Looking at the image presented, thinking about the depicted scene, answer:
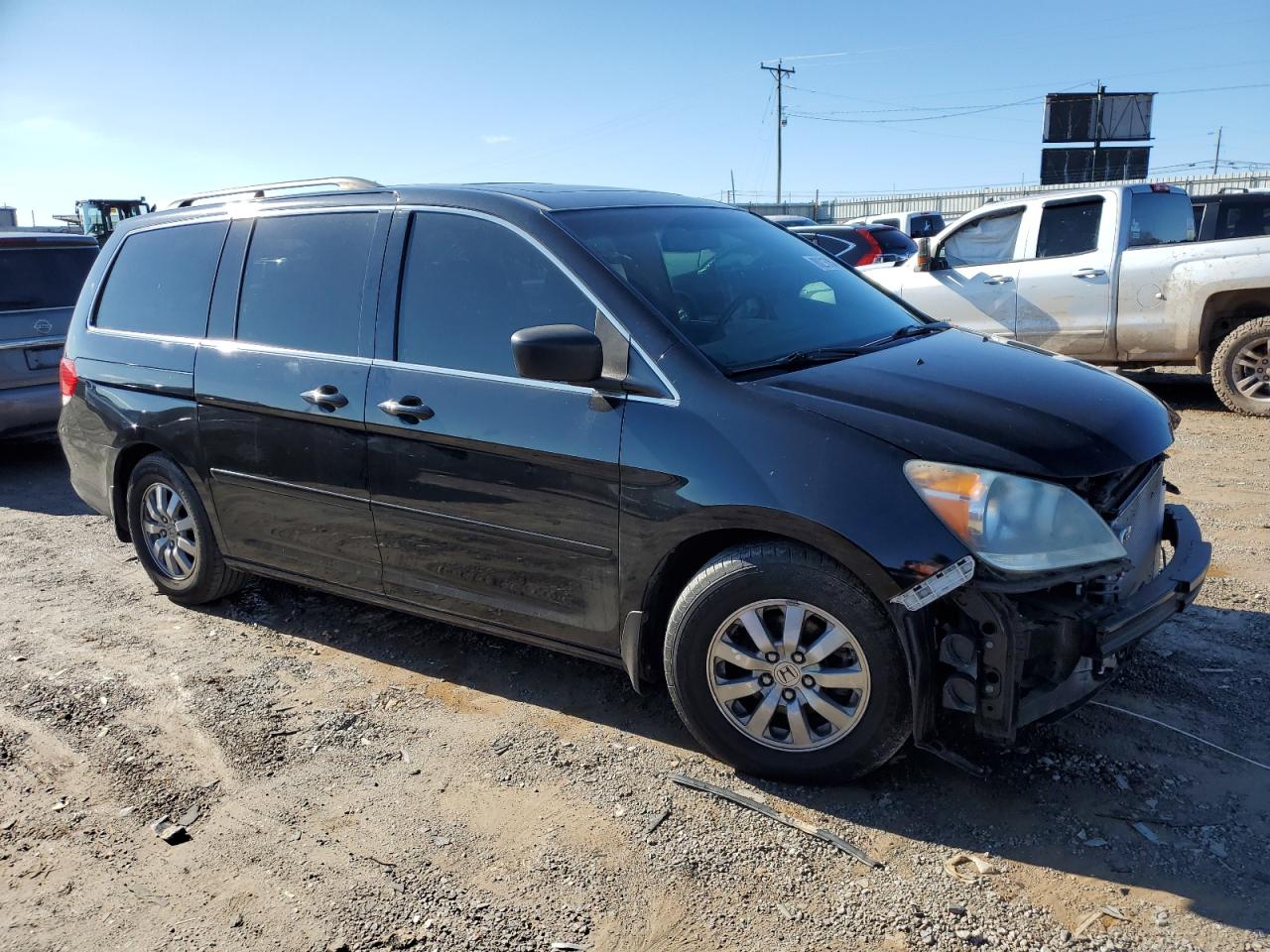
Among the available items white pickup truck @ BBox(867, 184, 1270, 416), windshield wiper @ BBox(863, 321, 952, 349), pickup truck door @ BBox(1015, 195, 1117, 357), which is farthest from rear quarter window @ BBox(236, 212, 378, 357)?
pickup truck door @ BBox(1015, 195, 1117, 357)

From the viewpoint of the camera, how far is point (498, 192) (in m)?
3.79

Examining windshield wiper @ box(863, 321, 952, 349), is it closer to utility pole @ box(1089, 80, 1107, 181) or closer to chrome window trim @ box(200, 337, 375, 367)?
chrome window trim @ box(200, 337, 375, 367)

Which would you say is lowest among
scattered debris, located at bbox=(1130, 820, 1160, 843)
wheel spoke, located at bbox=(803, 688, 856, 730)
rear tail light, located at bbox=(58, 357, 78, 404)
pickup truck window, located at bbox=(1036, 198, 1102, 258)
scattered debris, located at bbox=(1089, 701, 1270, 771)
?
scattered debris, located at bbox=(1130, 820, 1160, 843)

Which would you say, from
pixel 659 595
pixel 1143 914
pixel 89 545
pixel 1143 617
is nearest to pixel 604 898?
pixel 659 595

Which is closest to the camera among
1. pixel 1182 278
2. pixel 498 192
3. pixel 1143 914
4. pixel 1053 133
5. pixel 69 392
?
pixel 1143 914

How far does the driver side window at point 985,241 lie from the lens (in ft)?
29.7

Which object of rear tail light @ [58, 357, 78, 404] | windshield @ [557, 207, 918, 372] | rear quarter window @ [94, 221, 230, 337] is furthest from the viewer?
rear tail light @ [58, 357, 78, 404]

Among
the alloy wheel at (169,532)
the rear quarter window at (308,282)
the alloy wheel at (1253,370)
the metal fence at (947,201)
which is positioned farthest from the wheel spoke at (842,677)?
the metal fence at (947,201)

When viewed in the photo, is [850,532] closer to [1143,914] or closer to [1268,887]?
[1143,914]

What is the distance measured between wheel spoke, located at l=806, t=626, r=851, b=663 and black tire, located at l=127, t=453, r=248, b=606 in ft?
9.83

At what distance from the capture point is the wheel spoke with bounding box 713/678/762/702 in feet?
10.1

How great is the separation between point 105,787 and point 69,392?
254cm

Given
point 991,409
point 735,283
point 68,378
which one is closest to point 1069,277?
point 735,283

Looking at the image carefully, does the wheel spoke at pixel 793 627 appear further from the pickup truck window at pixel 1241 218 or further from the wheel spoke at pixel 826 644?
the pickup truck window at pixel 1241 218
